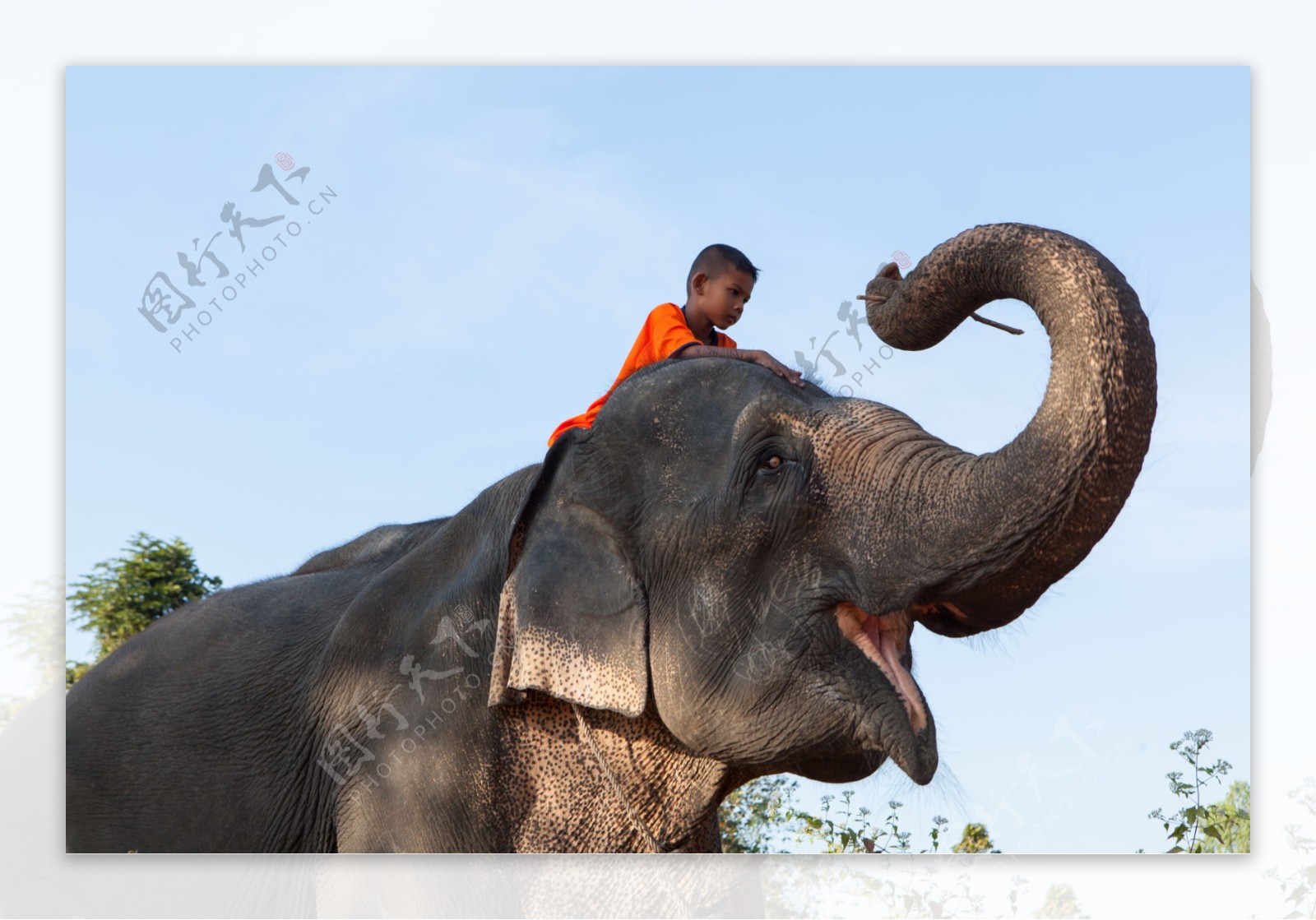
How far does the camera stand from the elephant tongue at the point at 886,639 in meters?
2.32

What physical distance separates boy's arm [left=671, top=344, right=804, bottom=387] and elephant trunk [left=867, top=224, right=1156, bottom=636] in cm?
30

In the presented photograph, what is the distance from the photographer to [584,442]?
260cm

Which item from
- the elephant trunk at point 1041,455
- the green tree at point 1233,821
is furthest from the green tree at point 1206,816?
the elephant trunk at point 1041,455

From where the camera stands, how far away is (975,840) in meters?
3.21

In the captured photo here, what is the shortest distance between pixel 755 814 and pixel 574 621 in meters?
1.48

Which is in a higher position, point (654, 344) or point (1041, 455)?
point (654, 344)

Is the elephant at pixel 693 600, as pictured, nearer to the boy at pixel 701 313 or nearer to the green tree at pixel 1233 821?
the boy at pixel 701 313

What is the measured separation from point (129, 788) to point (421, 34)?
5.45 feet

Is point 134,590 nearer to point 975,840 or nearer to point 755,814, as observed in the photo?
point 755,814

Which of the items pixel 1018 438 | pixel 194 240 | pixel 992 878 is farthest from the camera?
pixel 194 240

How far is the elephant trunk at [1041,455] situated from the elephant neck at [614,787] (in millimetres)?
483

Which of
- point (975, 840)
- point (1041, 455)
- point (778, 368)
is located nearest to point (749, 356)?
point (778, 368)
